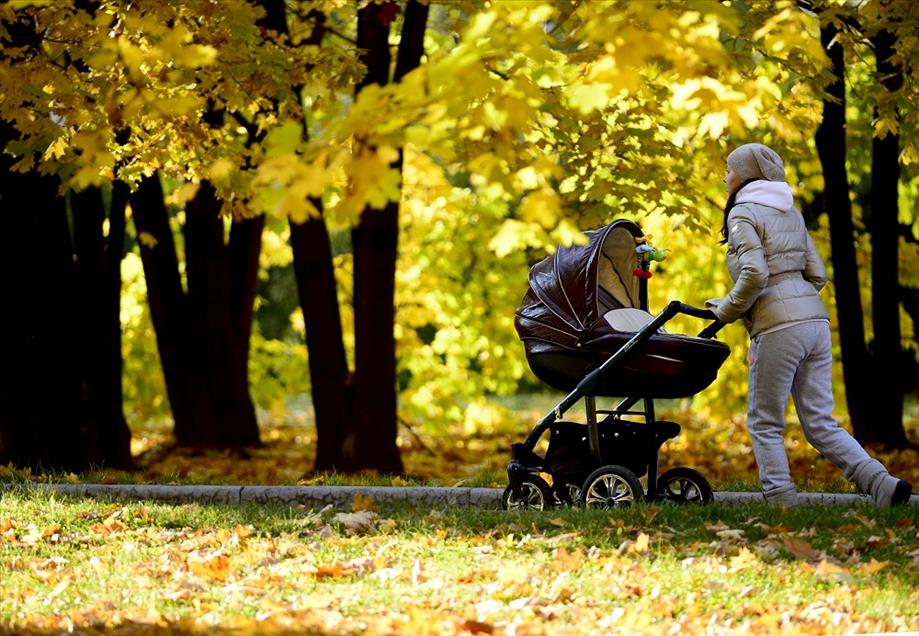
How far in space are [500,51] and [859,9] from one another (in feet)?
18.5

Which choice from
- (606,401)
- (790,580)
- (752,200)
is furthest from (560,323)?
(606,401)

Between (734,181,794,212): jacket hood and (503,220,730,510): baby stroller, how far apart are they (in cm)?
65

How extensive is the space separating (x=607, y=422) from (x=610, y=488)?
14.8 inches

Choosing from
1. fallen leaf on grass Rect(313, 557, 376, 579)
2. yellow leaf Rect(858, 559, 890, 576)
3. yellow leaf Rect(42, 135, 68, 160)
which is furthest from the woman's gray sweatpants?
yellow leaf Rect(42, 135, 68, 160)

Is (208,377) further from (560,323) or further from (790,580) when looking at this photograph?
(790,580)

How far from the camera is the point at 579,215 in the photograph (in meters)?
10.4

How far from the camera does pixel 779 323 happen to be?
6.80 metres

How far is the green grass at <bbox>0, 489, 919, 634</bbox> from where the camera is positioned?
16.5ft

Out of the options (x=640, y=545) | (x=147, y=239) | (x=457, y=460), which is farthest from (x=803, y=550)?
(x=457, y=460)

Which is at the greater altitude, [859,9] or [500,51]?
[859,9]

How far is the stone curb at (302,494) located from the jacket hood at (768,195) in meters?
1.78

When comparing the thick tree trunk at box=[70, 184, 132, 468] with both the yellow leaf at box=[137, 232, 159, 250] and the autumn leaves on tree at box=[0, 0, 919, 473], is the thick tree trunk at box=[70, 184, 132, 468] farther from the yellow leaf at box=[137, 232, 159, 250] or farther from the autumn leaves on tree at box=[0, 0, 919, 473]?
the yellow leaf at box=[137, 232, 159, 250]

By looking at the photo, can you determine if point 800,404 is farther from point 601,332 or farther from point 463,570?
point 463,570

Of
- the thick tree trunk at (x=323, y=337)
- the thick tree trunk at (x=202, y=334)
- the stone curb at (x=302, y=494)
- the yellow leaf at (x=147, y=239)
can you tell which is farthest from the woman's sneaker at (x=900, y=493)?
the thick tree trunk at (x=202, y=334)
